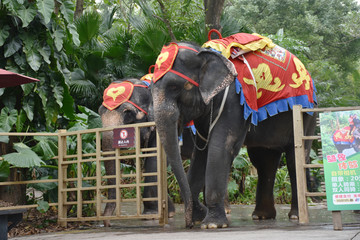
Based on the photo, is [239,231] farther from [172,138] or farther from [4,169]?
[4,169]

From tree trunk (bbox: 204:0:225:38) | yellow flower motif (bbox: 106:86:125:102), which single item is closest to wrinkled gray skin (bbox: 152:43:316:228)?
yellow flower motif (bbox: 106:86:125:102)

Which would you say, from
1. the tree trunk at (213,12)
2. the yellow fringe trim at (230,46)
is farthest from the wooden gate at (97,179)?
the tree trunk at (213,12)

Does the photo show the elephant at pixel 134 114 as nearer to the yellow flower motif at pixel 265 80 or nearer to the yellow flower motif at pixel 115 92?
the yellow flower motif at pixel 115 92

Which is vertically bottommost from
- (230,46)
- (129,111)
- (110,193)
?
(110,193)

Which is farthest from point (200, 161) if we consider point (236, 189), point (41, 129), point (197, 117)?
point (236, 189)

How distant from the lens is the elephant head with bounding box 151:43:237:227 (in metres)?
6.14

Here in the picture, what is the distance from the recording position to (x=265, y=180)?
7727 millimetres

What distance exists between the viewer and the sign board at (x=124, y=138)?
6947 millimetres

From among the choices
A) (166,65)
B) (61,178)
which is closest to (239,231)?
(166,65)

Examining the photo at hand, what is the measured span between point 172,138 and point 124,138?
43.1 inches

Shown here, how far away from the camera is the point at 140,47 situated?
12133 mm

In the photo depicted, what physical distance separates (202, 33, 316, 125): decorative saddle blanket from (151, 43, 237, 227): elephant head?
12.7 inches

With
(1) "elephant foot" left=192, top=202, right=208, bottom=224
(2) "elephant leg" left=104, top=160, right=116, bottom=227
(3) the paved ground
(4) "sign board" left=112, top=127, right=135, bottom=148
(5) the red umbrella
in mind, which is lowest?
(3) the paved ground

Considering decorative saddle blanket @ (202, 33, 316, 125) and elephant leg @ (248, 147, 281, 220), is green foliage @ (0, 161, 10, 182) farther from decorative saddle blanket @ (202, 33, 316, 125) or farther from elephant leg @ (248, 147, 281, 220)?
elephant leg @ (248, 147, 281, 220)
